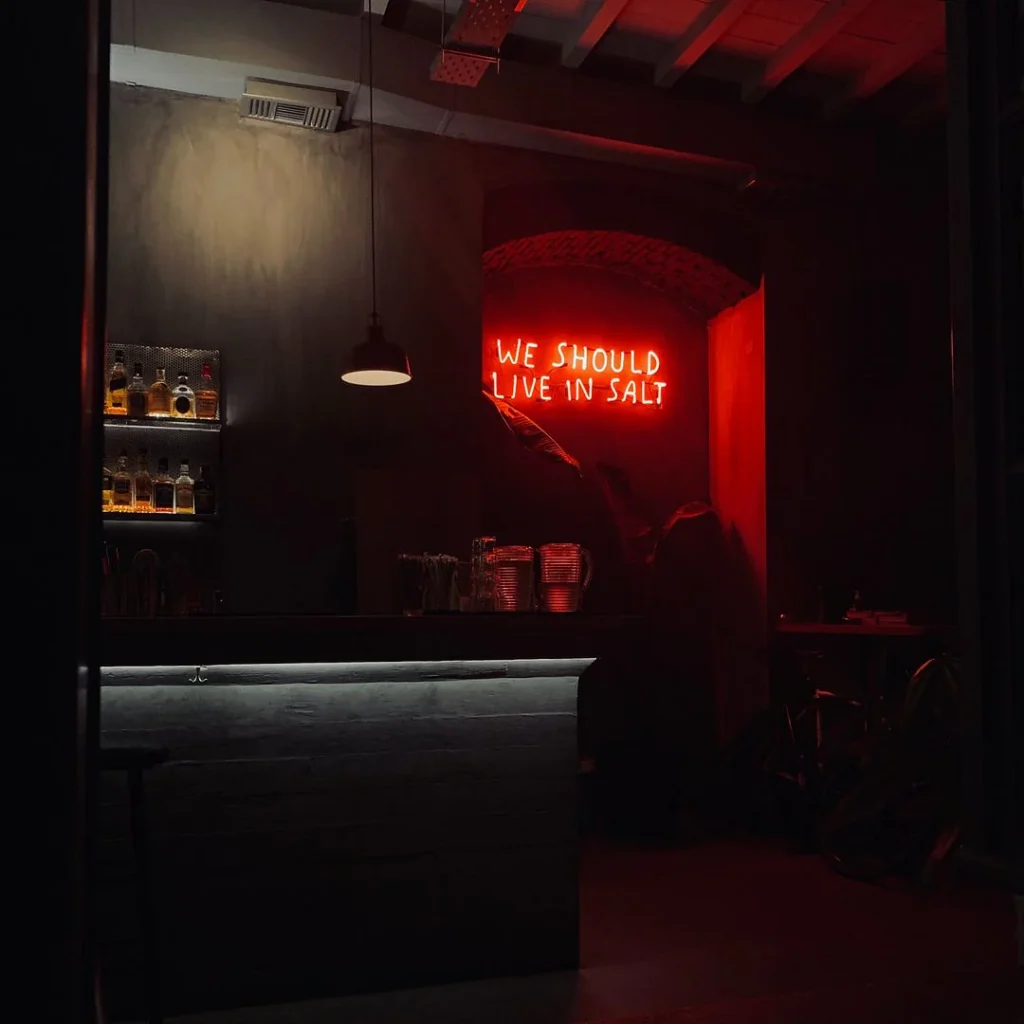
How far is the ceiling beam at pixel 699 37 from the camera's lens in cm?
478

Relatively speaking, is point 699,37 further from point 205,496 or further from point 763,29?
point 205,496

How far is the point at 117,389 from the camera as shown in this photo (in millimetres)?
4789

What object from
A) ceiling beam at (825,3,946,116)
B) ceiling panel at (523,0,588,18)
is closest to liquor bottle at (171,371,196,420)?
ceiling panel at (523,0,588,18)

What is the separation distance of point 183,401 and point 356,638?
2.41 m

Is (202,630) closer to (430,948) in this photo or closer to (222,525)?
(430,948)

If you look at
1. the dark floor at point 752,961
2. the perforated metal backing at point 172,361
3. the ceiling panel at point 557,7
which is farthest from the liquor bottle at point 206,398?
the dark floor at point 752,961

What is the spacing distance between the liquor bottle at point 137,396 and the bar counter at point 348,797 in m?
2.11

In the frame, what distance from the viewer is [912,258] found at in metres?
6.47

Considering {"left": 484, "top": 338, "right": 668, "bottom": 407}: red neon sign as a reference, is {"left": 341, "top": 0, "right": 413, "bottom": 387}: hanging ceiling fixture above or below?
below

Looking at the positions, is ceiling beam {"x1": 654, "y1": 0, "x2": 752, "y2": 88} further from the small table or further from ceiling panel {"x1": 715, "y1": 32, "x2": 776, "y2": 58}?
the small table

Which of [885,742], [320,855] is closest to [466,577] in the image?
[320,855]

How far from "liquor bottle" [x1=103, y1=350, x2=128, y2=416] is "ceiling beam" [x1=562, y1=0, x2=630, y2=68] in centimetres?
268

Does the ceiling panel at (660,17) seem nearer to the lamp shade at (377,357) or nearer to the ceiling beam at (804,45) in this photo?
the ceiling beam at (804,45)

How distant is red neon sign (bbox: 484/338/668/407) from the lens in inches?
252
